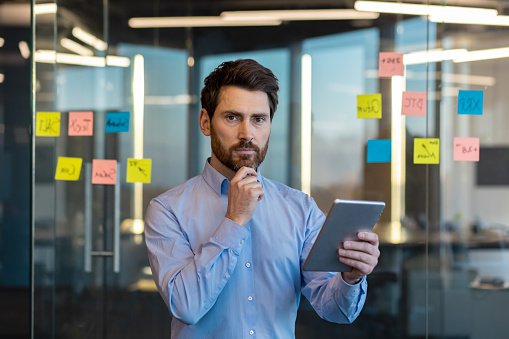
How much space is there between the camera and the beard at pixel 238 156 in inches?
52.1

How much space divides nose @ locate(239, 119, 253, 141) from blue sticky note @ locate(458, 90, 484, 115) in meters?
1.95

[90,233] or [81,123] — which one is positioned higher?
[81,123]

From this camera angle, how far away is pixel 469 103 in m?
2.93

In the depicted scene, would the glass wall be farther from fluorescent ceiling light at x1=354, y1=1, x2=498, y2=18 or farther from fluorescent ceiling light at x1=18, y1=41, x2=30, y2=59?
fluorescent ceiling light at x1=18, y1=41, x2=30, y2=59

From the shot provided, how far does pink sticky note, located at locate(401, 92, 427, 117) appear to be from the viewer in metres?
2.95

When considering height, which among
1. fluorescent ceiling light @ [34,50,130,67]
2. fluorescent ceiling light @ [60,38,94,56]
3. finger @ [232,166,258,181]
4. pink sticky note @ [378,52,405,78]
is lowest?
finger @ [232,166,258,181]

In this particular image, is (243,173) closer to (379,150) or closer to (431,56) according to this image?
(379,150)

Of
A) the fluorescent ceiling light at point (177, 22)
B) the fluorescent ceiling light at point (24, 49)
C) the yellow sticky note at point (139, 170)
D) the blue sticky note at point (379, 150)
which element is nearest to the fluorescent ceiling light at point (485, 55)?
the blue sticky note at point (379, 150)

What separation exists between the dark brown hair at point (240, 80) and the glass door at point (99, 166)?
1.86 metres

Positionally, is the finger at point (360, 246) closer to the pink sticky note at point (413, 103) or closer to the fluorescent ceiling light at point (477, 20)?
the pink sticky note at point (413, 103)

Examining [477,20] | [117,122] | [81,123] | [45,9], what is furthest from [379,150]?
[45,9]

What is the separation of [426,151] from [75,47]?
2.04 meters

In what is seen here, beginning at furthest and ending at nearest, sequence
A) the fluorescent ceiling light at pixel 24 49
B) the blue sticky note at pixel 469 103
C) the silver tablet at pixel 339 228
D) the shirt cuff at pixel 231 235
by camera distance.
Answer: the fluorescent ceiling light at pixel 24 49
the blue sticky note at pixel 469 103
the shirt cuff at pixel 231 235
the silver tablet at pixel 339 228

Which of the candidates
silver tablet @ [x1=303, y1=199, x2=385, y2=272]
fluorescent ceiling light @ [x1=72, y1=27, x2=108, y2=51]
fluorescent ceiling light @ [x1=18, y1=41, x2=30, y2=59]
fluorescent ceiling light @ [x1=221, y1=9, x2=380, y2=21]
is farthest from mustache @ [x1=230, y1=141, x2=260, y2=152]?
fluorescent ceiling light @ [x1=18, y1=41, x2=30, y2=59]
